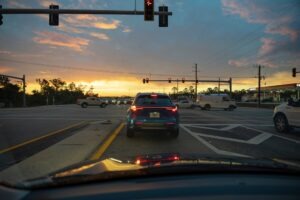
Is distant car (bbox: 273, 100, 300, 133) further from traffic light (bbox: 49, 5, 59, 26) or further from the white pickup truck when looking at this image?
the white pickup truck

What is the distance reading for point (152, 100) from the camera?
1416cm

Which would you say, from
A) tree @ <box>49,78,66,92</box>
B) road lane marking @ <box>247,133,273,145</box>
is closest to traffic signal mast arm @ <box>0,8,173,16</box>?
road lane marking @ <box>247,133,273,145</box>

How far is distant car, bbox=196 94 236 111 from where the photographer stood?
51.5 meters

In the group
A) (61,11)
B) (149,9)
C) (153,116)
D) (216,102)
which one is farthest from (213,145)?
(216,102)

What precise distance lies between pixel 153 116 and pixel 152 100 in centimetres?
63

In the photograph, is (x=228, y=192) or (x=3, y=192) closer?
(x=228, y=192)

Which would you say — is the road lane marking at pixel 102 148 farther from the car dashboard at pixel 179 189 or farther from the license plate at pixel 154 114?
the car dashboard at pixel 179 189

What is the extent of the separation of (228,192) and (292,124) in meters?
14.2

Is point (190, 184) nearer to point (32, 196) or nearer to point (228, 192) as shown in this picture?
point (228, 192)

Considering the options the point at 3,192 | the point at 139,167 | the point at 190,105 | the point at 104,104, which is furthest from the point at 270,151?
the point at 104,104

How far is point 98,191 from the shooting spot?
2.66m

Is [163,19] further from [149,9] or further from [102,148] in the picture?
[102,148]

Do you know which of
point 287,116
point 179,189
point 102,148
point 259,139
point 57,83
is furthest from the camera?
point 57,83

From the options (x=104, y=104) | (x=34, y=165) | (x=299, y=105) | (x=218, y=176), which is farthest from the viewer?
(x=104, y=104)
